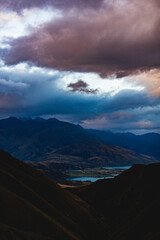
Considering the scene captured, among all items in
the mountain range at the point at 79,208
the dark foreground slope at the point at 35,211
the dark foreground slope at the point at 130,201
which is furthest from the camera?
the dark foreground slope at the point at 130,201

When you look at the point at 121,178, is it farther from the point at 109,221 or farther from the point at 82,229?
the point at 82,229

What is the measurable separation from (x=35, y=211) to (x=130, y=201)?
6978cm

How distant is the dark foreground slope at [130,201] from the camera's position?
331 ft

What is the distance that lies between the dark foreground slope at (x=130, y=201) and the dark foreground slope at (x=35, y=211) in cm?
1420

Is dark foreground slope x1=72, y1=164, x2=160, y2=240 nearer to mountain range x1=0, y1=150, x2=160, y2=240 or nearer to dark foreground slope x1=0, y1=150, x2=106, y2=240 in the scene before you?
mountain range x1=0, y1=150, x2=160, y2=240

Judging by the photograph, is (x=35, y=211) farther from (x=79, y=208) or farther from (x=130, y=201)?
(x=130, y=201)

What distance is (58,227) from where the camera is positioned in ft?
304

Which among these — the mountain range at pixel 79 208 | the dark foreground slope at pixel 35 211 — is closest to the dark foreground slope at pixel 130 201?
the mountain range at pixel 79 208

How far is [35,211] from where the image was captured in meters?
92.6

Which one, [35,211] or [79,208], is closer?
[35,211]

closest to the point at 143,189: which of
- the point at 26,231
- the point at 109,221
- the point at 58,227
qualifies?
the point at 109,221

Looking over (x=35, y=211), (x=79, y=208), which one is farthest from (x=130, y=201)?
(x=35, y=211)

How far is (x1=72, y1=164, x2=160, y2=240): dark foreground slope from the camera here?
100863mm

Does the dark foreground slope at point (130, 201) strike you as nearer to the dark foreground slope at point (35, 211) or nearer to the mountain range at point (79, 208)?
the mountain range at point (79, 208)
